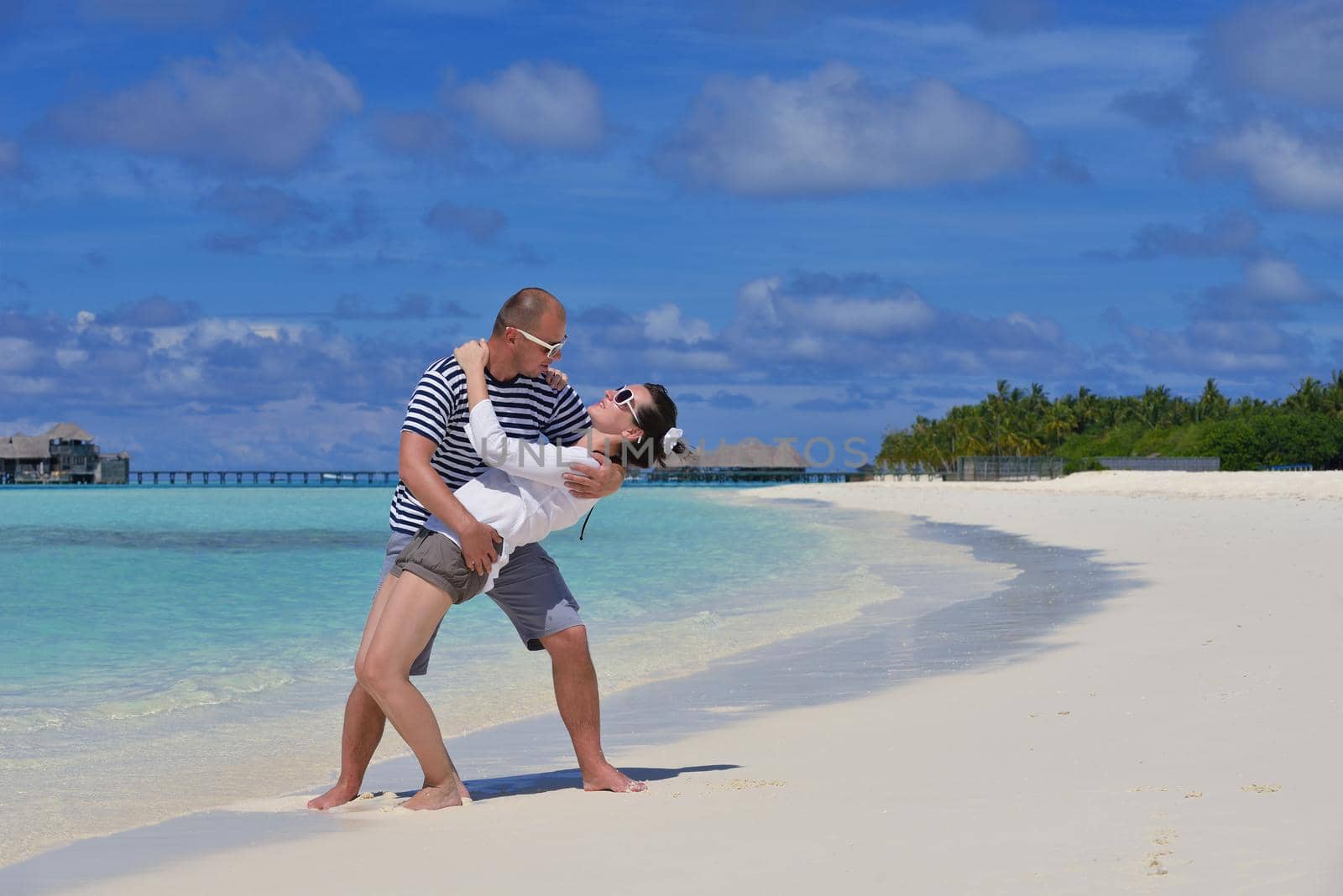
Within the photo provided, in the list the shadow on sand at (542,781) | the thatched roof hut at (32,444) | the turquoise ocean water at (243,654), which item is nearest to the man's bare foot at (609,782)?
the shadow on sand at (542,781)

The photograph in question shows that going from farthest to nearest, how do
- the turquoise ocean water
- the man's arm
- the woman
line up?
the turquoise ocean water, the woman, the man's arm

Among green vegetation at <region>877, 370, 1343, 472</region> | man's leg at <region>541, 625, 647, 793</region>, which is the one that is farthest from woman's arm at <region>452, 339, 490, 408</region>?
green vegetation at <region>877, 370, 1343, 472</region>

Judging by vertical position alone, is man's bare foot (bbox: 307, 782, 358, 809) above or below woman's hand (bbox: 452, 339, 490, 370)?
below

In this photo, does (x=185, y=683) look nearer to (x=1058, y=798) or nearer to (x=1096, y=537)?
(x=1058, y=798)

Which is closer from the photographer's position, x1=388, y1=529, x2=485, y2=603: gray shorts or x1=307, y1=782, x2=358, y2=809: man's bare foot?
x1=388, y1=529, x2=485, y2=603: gray shorts

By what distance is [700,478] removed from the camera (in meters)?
188

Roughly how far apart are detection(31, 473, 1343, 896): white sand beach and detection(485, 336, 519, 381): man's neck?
4.92ft

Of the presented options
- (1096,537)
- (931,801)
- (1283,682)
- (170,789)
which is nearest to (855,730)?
(931,801)

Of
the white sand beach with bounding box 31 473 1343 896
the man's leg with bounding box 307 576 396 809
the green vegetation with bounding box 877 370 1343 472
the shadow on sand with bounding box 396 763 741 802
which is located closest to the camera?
the white sand beach with bounding box 31 473 1343 896

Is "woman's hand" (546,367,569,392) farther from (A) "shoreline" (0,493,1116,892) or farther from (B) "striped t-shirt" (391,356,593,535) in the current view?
(A) "shoreline" (0,493,1116,892)

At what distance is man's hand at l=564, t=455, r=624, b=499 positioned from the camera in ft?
15.4

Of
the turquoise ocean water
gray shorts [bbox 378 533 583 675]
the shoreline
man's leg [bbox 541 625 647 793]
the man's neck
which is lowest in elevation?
the turquoise ocean water

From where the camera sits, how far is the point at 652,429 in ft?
16.1

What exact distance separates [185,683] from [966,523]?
29216mm
